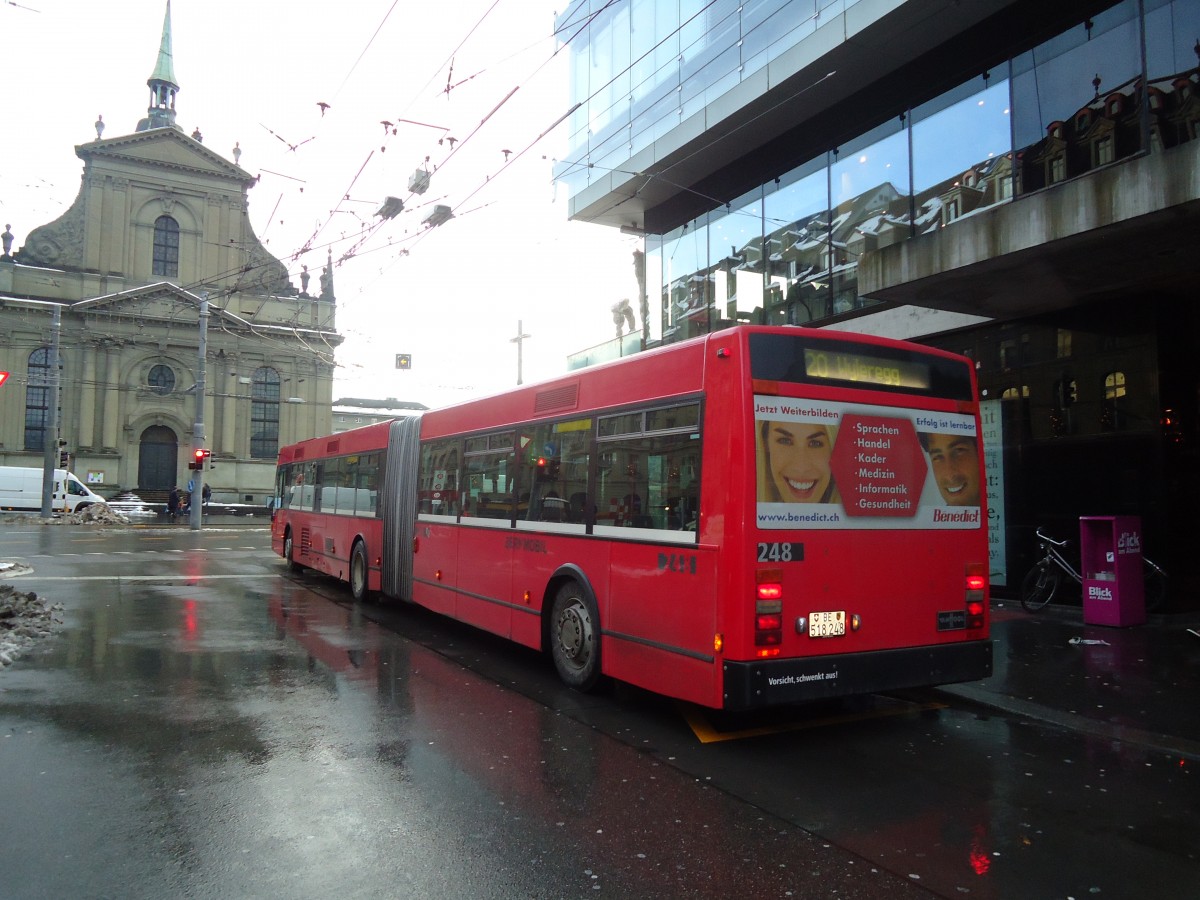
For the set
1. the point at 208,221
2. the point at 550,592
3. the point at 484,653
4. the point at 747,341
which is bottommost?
the point at 484,653

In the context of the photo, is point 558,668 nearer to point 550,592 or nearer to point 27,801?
point 550,592

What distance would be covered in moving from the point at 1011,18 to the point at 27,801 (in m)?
13.9

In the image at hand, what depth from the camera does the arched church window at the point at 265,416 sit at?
182ft

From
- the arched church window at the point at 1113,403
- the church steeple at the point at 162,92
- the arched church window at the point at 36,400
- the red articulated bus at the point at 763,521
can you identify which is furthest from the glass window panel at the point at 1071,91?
the church steeple at the point at 162,92

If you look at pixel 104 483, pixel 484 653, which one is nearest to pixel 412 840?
pixel 484 653

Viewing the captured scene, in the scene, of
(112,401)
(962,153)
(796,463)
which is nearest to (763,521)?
(796,463)

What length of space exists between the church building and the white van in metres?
8.15

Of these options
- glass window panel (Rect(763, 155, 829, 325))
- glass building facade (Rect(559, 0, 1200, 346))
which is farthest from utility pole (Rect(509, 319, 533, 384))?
glass window panel (Rect(763, 155, 829, 325))

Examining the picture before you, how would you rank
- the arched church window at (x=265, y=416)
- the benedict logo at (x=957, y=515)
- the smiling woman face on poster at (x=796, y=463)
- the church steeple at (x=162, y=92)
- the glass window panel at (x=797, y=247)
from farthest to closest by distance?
the arched church window at (x=265, y=416)
the church steeple at (x=162, y=92)
the glass window panel at (x=797, y=247)
the benedict logo at (x=957, y=515)
the smiling woman face on poster at (x=796, y=463)

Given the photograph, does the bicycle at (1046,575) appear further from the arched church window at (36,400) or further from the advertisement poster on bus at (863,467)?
the arched church window at (36,400)

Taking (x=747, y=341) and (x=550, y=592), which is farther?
(x=550, y=592)

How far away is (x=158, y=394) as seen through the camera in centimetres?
5175

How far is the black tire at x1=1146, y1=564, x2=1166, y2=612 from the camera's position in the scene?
10.9 m

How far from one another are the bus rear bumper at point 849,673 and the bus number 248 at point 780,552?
65cm
